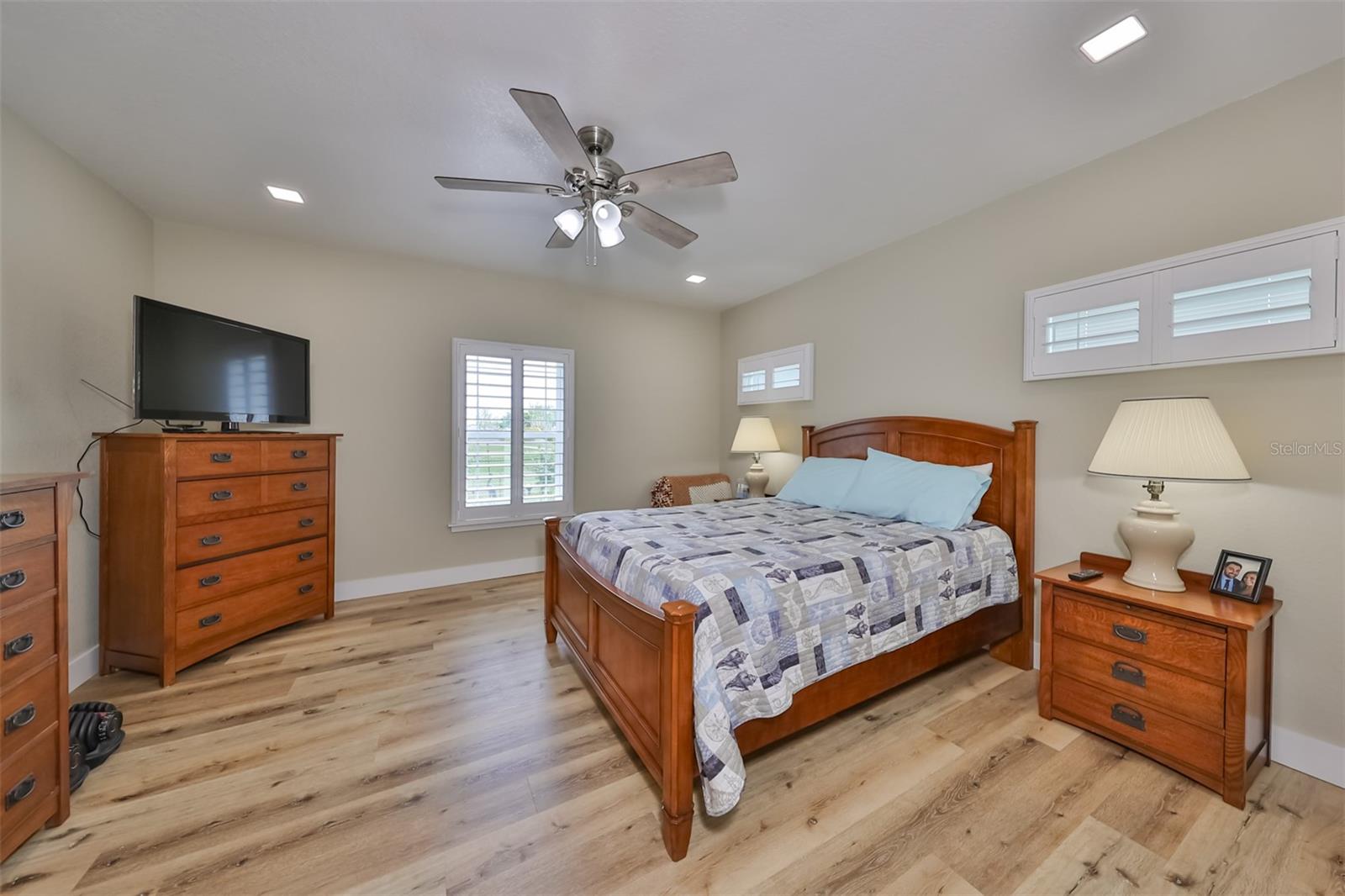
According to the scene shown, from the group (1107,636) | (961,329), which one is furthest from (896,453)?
(1107,636)

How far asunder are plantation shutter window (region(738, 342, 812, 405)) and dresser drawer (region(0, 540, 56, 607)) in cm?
416

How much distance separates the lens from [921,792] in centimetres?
169

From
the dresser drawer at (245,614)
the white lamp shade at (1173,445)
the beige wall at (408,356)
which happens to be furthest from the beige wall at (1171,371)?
the dresser drawer at (245,614)

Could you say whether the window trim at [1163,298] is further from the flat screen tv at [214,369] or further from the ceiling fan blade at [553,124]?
the flat screen tv at [214,369]

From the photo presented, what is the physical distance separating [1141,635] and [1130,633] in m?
0.03

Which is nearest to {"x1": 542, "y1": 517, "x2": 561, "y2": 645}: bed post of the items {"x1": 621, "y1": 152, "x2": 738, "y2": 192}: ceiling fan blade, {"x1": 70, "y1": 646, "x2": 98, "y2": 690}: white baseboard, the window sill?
the window sill

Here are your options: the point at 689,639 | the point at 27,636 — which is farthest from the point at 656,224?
the point at 27,636

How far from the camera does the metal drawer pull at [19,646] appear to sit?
1341 millimetres

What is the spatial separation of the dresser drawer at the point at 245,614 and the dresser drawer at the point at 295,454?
2.36 ft

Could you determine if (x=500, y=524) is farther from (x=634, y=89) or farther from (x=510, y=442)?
(x=634, y=89)

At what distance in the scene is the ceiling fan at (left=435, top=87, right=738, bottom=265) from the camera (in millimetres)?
1735

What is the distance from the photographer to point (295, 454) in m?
3.00

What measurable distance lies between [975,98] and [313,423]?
4.37 meters

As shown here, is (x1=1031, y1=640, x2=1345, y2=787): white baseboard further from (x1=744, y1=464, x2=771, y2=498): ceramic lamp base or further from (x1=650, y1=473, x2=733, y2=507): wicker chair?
(x1=650, y1=473, x2=733, y2=507): wicker chair
